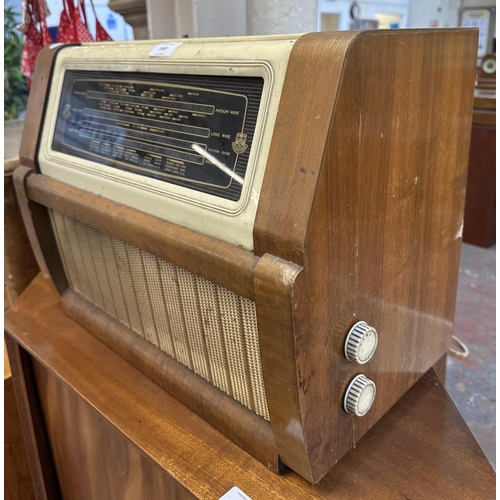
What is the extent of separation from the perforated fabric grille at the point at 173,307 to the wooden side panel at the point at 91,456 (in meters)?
0.17

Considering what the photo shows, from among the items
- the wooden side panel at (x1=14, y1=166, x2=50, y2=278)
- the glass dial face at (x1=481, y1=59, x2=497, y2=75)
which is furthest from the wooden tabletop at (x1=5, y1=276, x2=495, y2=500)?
the glass dial face at (x1=481, y1=59, x2=497, y2=75)

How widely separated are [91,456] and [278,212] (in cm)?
73

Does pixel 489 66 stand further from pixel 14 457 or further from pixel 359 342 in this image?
pixel 14 457

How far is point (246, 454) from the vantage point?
2.59ft

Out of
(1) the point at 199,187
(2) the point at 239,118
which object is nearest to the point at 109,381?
(1) the point at 199,187

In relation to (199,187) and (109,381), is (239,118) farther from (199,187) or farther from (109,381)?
(109,381)

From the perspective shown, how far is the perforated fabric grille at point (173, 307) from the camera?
73 centimetres

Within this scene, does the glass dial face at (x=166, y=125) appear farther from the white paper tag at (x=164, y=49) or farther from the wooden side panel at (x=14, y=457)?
the wooden side panel at (x=14, y=457)

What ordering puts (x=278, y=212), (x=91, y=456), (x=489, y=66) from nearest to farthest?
1. (x=278, y=212)
2. (x=91, y=456)
3. (x=489, y=66)

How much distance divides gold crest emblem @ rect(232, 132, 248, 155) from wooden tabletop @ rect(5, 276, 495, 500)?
0.47 m

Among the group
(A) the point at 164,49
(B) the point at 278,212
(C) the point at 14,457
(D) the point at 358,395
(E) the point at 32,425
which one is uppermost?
(A) the point at 164,49

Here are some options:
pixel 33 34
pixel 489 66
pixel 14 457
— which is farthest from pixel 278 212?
pixel 489 66

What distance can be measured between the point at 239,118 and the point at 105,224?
340 millimetres

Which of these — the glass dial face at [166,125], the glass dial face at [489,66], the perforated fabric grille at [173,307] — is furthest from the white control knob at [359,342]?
the glass dial face at [489,66]
